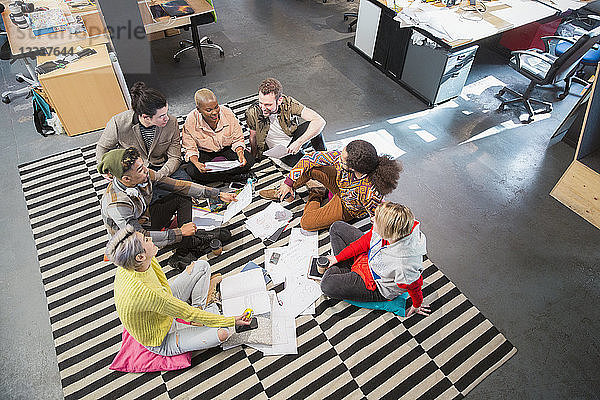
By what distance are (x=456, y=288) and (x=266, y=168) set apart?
207 centimetres

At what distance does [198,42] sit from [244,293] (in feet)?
11.3

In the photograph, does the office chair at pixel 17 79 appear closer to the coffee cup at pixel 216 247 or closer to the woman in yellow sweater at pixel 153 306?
the coffee cup at pixel 216 247

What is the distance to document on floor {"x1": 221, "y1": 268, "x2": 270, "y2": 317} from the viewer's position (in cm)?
296

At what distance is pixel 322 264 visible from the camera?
3.08 m


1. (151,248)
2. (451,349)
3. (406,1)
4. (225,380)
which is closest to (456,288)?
(451,349)

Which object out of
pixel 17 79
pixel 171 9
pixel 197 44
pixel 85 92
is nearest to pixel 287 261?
pixel 85 92

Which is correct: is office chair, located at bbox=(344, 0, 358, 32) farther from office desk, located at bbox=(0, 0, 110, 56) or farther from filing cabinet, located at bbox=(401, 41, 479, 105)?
office desk, located at bbox=(0, 0, 110, 56)

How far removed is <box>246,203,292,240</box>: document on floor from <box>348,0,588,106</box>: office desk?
248 cm

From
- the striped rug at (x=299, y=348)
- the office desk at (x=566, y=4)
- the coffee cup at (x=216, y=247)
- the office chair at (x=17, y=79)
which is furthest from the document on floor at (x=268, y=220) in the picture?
the office desk at (x=566, y=4)

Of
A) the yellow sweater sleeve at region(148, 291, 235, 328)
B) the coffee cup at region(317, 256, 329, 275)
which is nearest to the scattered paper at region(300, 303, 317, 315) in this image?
the coffee cup at region(317, 256, 329, 275)

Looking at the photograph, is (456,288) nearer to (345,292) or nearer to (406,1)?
(345,292)

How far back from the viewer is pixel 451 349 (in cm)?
285

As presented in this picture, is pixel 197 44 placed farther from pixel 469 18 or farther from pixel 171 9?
pixel 469 18

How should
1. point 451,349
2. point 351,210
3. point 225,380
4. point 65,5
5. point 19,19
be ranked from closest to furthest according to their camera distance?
point 225,380 → point 451,349 → point 351,210 → point 19,19 → point 65,5
